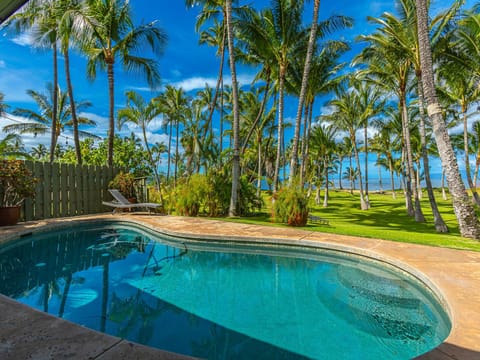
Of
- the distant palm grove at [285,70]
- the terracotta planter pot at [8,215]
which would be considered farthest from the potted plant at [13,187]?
the distant palm grove at [285,70]

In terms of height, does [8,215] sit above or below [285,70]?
below

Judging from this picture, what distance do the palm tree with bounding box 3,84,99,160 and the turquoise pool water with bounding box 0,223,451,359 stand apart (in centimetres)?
1541

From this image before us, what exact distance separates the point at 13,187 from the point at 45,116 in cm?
1368

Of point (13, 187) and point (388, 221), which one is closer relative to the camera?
point (13, 187)

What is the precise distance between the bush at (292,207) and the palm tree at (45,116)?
16.5m

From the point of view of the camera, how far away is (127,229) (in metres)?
8.54

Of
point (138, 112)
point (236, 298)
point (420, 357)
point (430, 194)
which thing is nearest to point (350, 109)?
point (430, 194)

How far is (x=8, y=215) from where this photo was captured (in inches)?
291

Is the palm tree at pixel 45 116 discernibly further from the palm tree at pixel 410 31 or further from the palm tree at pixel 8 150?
the palm tree at pixel 410 31

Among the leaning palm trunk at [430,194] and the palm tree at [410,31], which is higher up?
the palm tree at [410,31]

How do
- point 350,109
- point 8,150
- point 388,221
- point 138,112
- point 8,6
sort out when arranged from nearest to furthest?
point 8,6
point 388,221
point 8,150
point 350,109
point 138,112

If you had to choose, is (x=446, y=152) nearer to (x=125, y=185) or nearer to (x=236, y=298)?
(x=236, y=298)

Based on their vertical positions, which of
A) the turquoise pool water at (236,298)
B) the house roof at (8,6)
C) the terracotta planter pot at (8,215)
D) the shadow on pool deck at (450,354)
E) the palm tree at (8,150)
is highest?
the palm tree at (8,150)

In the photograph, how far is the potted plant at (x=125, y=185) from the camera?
37.4 feet
